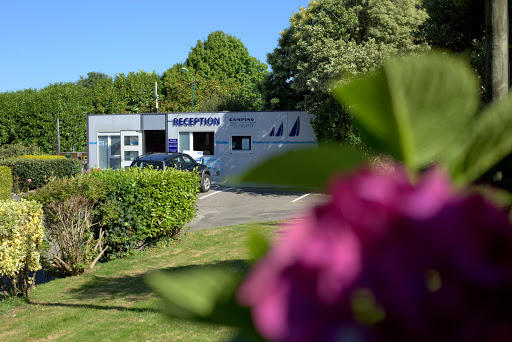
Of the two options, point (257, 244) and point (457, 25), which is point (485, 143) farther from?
point (457, 25)

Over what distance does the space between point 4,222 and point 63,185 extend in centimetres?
178

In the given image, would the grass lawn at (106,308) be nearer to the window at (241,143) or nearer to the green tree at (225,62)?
the window at (241,143)

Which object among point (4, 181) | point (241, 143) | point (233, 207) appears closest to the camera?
point (233, 207)

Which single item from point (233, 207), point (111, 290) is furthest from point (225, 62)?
point (111, 290)

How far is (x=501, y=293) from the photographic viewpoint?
234 mm

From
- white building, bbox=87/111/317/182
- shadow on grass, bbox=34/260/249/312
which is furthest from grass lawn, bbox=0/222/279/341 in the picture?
white building, bbox=87/111/317/182

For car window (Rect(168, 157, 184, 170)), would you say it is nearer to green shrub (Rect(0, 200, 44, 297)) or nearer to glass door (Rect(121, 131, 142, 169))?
green shrub (Rect(0, 200, 44, 297))

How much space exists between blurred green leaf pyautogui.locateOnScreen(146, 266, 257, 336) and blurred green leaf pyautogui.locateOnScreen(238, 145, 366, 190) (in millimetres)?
82

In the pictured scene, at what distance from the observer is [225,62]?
5409 cm

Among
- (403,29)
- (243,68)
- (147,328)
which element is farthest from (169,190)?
(243,68)

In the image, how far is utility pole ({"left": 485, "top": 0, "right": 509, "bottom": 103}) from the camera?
127cm

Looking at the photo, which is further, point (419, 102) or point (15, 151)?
point (15, 151)

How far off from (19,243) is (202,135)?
18.1 meters

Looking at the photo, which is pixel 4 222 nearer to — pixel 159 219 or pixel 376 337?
pixel 159 219
